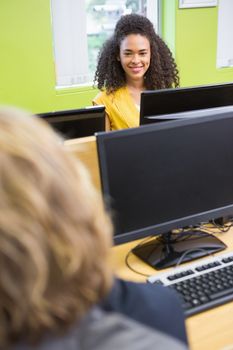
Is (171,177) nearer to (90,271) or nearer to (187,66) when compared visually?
(90,271)

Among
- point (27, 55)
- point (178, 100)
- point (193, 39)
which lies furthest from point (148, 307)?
point (193, 39)

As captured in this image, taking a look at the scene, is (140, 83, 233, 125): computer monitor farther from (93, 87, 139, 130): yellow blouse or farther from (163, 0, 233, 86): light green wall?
(163, 0, 233, 86): light green wall

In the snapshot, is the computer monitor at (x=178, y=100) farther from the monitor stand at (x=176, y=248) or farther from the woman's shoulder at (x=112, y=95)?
the woman's shoulder at (x=112, y=95)

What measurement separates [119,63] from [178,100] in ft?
3.46

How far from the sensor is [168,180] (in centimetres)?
124

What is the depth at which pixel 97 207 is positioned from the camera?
0.63 m

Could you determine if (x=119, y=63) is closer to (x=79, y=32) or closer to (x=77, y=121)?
(x=79, y=32)

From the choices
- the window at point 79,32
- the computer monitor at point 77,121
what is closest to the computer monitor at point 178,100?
the computer monitor at point 77,121

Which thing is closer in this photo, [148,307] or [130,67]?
[148,307]

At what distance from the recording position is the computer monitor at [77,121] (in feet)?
4.68

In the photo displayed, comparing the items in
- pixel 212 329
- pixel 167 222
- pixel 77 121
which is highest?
pixel 77 121

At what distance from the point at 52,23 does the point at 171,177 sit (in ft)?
7.44

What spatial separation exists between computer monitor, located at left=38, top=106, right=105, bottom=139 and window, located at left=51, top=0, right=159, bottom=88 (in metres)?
1.86

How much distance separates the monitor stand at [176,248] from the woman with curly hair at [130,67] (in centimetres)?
107
